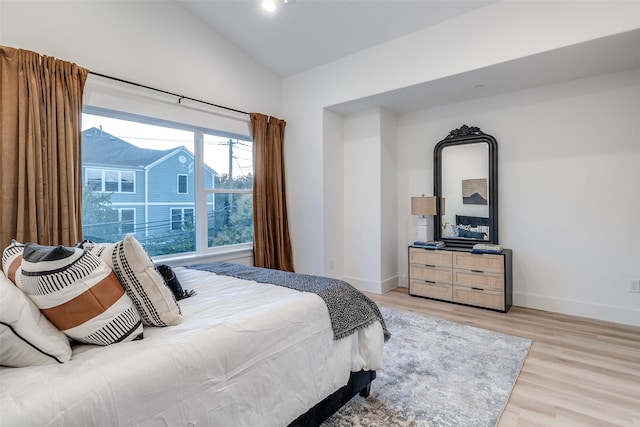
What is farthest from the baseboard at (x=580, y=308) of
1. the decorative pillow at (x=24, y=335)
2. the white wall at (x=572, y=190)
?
Answer: the decorative pillow at (x=24, y=335)

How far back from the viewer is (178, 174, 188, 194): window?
3.55 m

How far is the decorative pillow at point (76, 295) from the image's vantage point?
110 cm

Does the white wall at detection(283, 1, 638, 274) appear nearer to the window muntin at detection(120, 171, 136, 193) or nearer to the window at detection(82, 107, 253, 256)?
the window at detection(82, 107, 253, 256)

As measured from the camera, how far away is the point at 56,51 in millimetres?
2586

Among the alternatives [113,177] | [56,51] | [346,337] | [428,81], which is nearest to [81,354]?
[346,337]

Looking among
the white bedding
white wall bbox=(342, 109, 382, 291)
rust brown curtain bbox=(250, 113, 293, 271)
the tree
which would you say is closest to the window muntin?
the tree

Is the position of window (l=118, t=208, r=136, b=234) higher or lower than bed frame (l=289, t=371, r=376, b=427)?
Answer: higher

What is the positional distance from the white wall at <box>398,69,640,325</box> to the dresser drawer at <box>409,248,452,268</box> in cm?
67

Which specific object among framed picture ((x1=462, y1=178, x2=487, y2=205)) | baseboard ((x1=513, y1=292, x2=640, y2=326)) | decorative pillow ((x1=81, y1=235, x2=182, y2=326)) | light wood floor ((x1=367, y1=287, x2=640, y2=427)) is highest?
framed picture ((x1=462, y1=178, x2=487, y2=205))

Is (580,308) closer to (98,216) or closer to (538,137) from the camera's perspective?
(538,137)

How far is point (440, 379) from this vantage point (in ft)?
7.00

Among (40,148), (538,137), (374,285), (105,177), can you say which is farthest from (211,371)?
(538,137)

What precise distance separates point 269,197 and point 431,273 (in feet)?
7.14

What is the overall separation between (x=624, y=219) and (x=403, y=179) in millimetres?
2287
